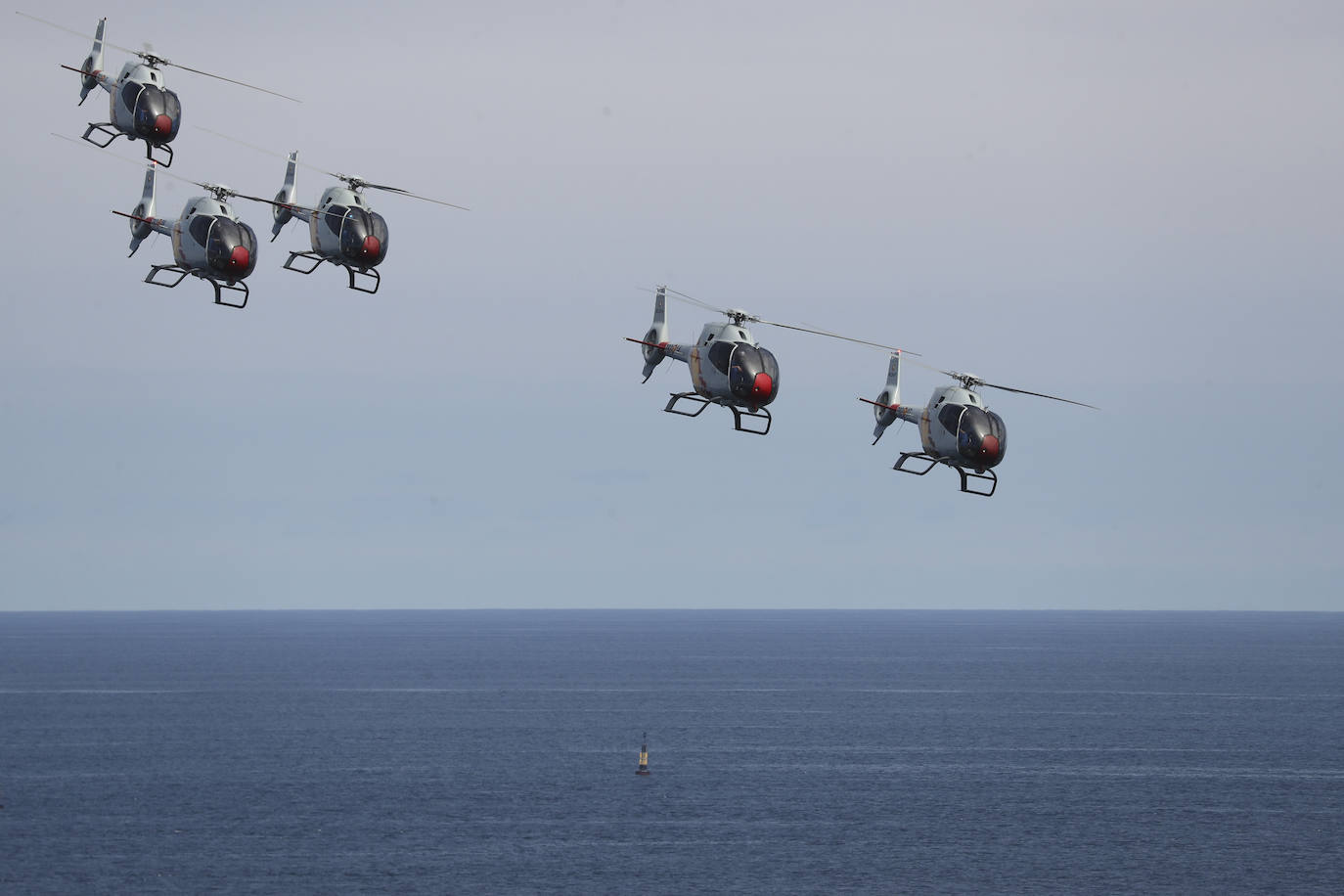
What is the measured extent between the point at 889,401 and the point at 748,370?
816 centimetres

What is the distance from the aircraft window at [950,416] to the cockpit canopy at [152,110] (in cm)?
2747

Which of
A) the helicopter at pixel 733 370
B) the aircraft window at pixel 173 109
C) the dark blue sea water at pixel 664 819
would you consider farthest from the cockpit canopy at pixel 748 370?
the dark blue sea water at pixel 664 819

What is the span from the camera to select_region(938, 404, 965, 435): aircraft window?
46.8 metres

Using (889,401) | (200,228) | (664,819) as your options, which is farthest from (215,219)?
(664,819)

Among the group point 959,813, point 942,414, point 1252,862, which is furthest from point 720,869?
point 942,414

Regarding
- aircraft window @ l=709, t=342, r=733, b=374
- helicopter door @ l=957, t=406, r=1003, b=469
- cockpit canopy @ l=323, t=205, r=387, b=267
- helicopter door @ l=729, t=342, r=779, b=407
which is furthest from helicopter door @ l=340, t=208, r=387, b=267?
helicopter door @ l=957, t=406, r=1003, b=469

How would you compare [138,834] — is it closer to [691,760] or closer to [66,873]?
[66,873]

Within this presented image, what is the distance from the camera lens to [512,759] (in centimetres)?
18325

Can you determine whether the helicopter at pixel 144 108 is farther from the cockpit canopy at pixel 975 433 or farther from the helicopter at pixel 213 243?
the cockpit canopy at pixel 975 433

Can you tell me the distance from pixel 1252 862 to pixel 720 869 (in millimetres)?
48452

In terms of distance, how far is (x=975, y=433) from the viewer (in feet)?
152

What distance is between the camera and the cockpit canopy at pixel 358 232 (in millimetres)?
46625

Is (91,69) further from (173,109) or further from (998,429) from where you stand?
(998,429)

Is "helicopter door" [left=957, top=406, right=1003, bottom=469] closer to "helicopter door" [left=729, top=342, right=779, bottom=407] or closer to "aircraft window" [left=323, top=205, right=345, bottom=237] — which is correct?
"helicopter door" [left=729, top=342, right=779, bottom=407]
